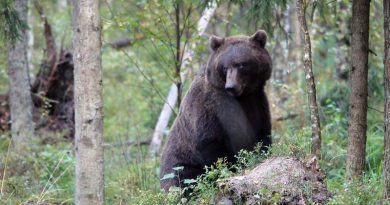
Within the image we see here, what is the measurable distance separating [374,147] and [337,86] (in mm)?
2494

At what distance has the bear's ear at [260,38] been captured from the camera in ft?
22.8

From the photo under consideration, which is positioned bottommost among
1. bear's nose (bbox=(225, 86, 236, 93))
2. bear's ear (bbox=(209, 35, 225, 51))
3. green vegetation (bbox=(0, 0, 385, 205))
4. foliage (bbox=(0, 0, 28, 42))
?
green vegetation (bbox=(0, 0, 385, 205))

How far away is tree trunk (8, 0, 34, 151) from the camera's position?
10.2 meters

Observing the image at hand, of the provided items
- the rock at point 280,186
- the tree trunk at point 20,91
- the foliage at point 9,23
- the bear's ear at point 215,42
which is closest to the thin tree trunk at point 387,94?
the rock at point 280,186

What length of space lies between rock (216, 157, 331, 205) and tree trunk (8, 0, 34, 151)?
6.05 meters

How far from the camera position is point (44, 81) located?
42.3 ft

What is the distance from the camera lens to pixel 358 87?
21.1ft

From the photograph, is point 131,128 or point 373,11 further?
point 131,128

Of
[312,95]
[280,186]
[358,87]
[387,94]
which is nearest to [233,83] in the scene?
[312,95]

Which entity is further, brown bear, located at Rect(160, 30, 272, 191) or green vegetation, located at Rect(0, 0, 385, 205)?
brown bear, located at Rect(160, 30, 272, 191)

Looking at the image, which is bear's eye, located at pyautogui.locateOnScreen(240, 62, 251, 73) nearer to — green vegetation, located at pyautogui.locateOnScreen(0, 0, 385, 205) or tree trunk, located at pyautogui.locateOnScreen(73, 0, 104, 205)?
green vegetation, located at pyautogui.locateOnScreen(0, 0, 385, 205)

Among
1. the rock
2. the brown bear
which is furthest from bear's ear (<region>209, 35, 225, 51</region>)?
Result: the rock

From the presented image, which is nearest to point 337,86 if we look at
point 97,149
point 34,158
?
point 34,158

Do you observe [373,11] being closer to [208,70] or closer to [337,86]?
[337,86]
